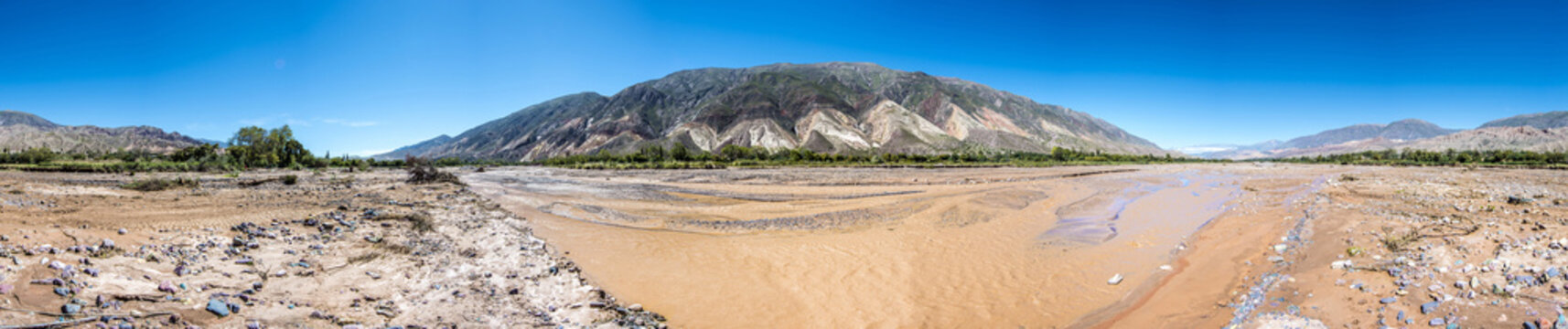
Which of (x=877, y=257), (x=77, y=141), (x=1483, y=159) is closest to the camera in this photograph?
(x=877, y=257)

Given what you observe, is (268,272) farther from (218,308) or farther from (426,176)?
(426,176)

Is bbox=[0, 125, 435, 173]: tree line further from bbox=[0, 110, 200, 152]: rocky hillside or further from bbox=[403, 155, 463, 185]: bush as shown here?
bbox=[0, 110, 200, 152]: rocky hillside

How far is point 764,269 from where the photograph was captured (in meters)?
10.5

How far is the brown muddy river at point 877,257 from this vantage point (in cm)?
798

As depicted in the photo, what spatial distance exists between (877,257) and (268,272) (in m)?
11.1

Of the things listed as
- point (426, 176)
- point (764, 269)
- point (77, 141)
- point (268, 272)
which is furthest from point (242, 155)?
point (77, 141)

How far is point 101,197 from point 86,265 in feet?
50.8

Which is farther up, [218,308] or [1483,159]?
[1483,159]

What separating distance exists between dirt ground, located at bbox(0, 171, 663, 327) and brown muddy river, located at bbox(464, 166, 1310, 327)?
5.00 feet

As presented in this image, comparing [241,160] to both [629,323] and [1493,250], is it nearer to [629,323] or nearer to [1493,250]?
[629,323]

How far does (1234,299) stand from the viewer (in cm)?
761

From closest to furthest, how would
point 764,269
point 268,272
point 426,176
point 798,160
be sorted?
1. point 268,272
2. point 764,269
3. point 426,176
4. point 798,160

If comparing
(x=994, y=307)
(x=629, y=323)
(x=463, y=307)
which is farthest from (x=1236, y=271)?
(x=463, y=307)

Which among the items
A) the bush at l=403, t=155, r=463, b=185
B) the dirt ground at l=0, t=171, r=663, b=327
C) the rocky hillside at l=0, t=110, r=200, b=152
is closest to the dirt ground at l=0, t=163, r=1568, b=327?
the dirt ground at l=0, t=171, r=663, b=327
